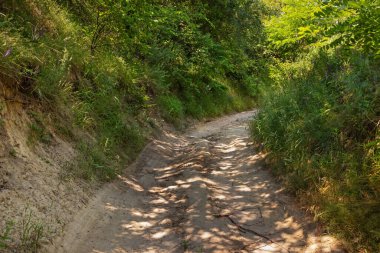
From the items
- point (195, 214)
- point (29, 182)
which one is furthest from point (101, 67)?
point (195, 214)

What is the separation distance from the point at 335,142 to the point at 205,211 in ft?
7.23

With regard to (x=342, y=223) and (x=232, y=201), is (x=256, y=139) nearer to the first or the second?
(x=232, y=201)

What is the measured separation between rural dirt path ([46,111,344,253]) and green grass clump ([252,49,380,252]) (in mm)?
336

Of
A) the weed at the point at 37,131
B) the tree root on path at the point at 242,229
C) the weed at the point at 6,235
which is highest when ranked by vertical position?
the weed at the point at 37,131

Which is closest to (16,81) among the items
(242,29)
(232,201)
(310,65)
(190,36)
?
(232,201)

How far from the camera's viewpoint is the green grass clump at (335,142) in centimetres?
425

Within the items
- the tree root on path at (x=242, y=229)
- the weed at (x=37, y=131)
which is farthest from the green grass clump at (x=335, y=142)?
the weed at (x=37, y=131)

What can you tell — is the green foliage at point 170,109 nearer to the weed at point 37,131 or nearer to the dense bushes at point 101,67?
the dense bushes at point 101,67

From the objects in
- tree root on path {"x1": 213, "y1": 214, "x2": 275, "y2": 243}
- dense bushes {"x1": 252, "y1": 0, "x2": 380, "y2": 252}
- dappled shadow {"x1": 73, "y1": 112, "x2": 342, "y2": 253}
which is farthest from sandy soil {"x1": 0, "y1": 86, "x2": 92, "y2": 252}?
dense bushes {"x1": 252, "y1": 0, "x2": 380, "y2": 252}

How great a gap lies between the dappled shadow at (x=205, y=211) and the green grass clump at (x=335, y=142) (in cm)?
36

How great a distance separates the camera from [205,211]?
5.40 metres

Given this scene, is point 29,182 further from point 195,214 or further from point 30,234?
point 195,214

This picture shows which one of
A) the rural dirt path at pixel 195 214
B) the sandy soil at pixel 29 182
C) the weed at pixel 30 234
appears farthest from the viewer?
the rural dirt path at pixel 195 214

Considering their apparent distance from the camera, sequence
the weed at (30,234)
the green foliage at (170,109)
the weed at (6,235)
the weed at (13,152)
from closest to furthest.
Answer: the weed at (6,235) < the weed at (30,234) < the weed at (13,152) < the green foliage at (170,109)
